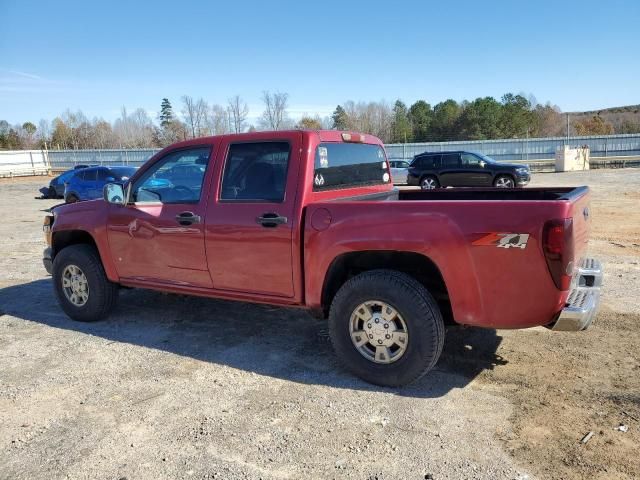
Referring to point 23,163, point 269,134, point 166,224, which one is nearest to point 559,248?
point 269,134

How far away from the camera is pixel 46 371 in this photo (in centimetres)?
443

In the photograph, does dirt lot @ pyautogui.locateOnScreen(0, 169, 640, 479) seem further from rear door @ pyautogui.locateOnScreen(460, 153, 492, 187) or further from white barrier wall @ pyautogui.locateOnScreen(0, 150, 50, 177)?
white barrier wall @ pyautogui.locateOnScreen(0, 150, 50, 177)

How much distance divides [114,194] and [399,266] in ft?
9.33

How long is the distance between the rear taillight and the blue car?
1772 cm

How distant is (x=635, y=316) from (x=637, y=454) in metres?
2.68

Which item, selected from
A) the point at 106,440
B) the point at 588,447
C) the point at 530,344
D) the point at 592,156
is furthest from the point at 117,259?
the point at 592,156

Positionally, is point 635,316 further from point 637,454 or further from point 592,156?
point 592,156

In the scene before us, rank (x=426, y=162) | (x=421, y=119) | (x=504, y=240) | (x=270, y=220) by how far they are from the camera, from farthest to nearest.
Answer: (x=421, y=119) → (x=426, y=162) → (x=270, y=220) → (x=504, y=240)

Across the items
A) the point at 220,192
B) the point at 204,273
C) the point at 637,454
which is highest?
the point at 220,192

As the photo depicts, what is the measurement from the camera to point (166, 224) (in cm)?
478

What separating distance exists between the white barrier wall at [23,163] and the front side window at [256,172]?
51732mm

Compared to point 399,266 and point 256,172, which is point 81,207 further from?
point 399,266

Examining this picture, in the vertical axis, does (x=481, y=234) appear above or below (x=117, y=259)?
above

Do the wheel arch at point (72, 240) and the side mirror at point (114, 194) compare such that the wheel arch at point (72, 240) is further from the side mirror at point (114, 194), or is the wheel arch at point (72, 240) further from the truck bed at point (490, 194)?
the truck bed at point (490, 194)
